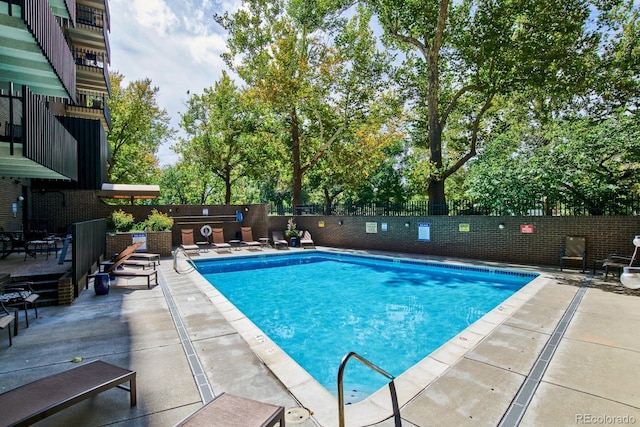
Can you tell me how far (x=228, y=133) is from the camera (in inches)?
892

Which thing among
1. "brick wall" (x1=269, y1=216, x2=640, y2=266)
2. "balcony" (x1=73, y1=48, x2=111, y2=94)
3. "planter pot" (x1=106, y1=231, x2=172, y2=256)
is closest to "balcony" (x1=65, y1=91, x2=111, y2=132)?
"balcony" (x1=73, y1=48, x2=111, y2=94)

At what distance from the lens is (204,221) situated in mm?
17594

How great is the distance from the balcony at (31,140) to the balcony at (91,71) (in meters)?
5.77

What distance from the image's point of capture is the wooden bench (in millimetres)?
2361

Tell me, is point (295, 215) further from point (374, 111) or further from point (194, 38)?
point (194, 38)

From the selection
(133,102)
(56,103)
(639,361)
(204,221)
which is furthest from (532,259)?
(133,102)

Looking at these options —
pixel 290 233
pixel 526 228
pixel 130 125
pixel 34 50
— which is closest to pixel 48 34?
pixel 34 50

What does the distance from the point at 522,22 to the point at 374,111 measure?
8.39m

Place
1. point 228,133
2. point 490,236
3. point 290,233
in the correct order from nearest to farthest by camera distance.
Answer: point 490,236
point 290,233
point 228,133

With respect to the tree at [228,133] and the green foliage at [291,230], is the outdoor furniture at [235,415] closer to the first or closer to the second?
the green foliage at [291,230]

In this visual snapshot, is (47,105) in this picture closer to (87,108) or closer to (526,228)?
(87,108)

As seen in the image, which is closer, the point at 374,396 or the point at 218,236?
the point at 374,396

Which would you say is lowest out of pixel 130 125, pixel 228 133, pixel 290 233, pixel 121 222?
pixel 290 233

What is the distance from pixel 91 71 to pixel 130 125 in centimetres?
943
